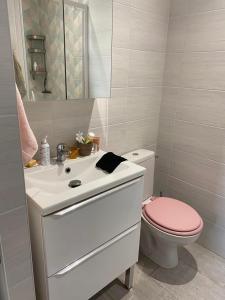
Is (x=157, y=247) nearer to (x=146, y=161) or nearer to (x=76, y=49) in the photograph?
(x=146, y=161)

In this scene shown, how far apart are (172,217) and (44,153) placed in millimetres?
957

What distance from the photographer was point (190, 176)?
2.00 meters

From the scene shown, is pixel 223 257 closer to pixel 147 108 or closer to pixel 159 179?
pixel 159 179

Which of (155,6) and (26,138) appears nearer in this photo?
(26,138)

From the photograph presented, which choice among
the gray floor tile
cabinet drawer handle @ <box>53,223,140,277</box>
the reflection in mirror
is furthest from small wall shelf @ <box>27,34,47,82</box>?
the gray floor tile

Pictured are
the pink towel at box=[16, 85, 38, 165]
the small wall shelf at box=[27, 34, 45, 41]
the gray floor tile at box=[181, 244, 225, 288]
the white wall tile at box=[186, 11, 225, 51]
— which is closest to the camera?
the pink towel at box=[16, 85, 38, 165]

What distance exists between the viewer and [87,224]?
1.12 metres

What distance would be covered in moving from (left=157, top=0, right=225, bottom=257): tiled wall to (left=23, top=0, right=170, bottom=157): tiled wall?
0.13 m

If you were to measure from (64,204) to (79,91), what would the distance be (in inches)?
31.0

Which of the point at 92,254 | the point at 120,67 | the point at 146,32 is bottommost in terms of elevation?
the point at 92,254

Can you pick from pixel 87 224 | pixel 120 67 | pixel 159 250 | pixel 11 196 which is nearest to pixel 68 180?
pixel 87 224

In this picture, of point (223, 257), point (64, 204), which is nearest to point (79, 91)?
point (64, 204)

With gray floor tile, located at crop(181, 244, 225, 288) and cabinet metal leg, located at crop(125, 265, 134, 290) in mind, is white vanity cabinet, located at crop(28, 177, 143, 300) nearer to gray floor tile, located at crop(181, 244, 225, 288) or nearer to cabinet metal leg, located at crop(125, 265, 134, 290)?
cabinet metal leg, located at crop(125, 265, 134, 290)

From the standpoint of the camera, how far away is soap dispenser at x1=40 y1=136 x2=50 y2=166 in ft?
4.26
